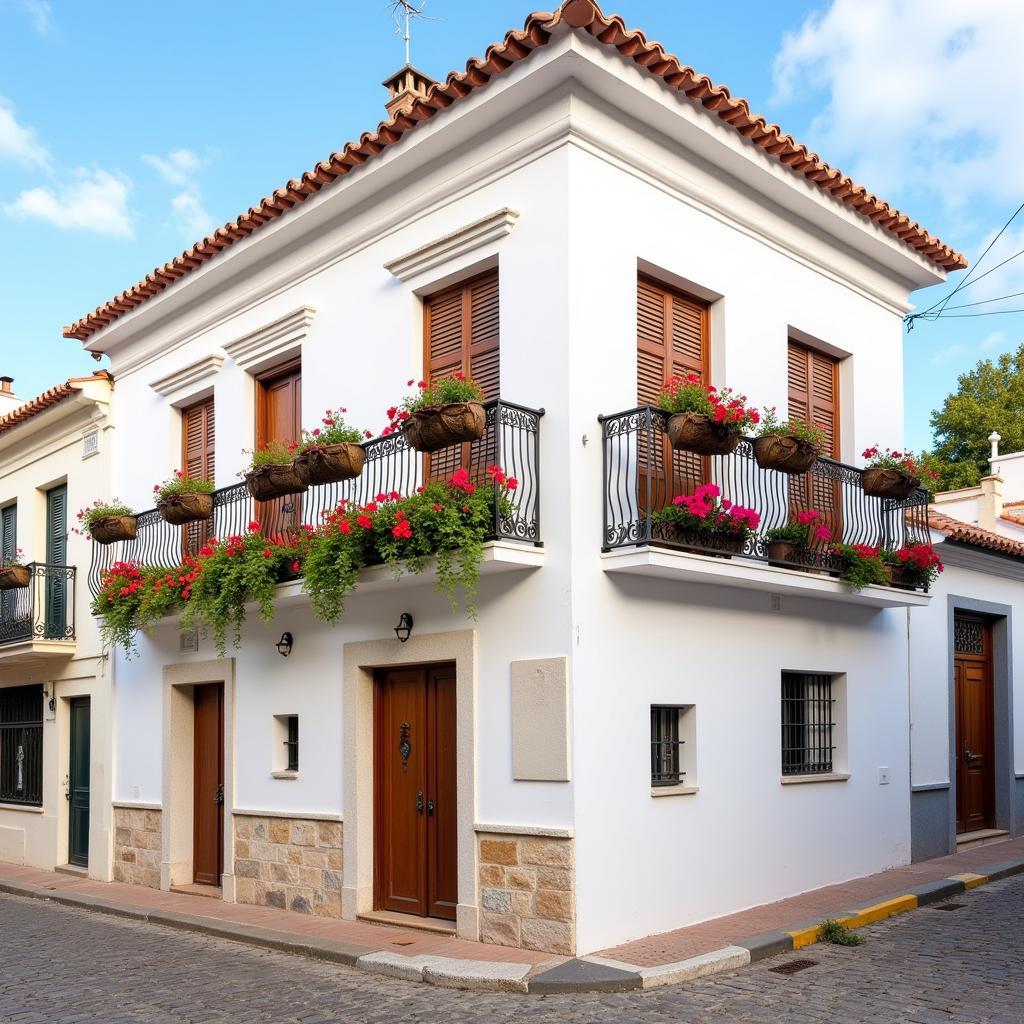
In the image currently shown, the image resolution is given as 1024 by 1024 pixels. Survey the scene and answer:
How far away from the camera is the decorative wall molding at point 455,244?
30.5 ft

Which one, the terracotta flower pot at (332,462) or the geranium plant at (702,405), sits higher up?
the geranium plant at (702,405)

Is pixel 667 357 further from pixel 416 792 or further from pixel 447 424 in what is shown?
pixel 416 792

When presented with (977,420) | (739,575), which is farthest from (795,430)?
(977,420)

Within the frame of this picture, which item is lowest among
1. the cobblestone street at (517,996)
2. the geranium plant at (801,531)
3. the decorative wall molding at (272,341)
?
the cobblestone street at (517,996)

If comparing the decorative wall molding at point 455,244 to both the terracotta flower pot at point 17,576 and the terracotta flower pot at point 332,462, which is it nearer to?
the terracotta flower pot at point 332,462

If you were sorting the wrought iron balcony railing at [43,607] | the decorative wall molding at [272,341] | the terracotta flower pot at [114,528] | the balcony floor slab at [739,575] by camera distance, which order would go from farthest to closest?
the wrought iron balcony railing at [43,607] → the terracotta flower pot at [114,528] → the decorative wall molding at [272,341] → the balcony floor slab at [739,575]

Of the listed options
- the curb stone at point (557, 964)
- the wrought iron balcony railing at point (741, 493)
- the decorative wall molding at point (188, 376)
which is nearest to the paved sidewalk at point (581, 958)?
the curb stone at point (557, 964)

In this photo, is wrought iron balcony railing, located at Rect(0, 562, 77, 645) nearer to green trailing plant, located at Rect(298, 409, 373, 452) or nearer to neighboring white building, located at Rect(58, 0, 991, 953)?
neighboring white building, located at Rect(58, 0, 991, 953)

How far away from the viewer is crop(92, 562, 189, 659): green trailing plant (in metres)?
11.5

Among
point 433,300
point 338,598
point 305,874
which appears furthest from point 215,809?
point 433,300

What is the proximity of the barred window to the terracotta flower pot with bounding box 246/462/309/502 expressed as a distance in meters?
7.26

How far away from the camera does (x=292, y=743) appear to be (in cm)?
1120

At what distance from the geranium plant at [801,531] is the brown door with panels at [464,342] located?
2.69 m

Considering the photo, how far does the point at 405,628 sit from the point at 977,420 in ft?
96.8
